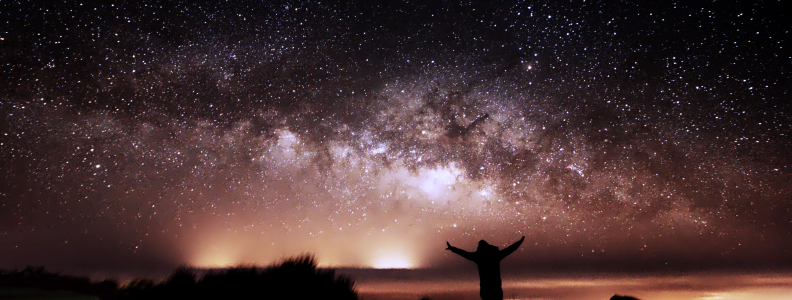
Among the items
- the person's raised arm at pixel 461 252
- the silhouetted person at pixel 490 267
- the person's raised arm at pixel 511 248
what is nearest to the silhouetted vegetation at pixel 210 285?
the person's raised arm at pixel 461 252

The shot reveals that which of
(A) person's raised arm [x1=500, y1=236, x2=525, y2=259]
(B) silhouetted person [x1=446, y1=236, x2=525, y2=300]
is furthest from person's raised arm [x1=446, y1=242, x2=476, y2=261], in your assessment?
(A) person's raised arm [x1=500, y1=236, x2=525, y2=259]

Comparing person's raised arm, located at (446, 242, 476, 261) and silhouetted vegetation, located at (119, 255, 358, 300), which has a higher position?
person's raised arm, located at (446, 242, 476, 261)

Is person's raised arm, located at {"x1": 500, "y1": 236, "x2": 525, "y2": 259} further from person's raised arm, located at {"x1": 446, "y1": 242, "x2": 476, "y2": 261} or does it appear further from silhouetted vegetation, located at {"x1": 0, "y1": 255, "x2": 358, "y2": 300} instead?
silhouetted vegetation, located at {"x1": 0, "y1": 255, "x2": 358, "y2": 300}

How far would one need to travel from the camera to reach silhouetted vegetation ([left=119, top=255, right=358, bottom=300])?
15.6ft

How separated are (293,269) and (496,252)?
475 cm

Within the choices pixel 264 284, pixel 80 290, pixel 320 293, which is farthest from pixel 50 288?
pixel 320 293

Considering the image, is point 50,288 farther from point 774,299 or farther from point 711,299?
point 774,299

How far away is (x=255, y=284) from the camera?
5523 millimetres

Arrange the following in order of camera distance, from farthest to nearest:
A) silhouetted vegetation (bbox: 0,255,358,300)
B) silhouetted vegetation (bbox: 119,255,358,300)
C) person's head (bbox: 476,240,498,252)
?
silhouetted vegetation (bbox: 119,255,358,300), person's head (bbox: 476,240,498,252), silhouetted vegetation (bbox: 0,255,358,300)

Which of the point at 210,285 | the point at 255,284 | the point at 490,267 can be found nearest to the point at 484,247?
the point at 490,267

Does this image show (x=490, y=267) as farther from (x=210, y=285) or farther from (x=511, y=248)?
(x=210, y=285)

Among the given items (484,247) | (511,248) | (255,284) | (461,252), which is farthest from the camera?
(255,284)

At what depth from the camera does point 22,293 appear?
2.82 m

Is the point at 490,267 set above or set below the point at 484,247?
below
